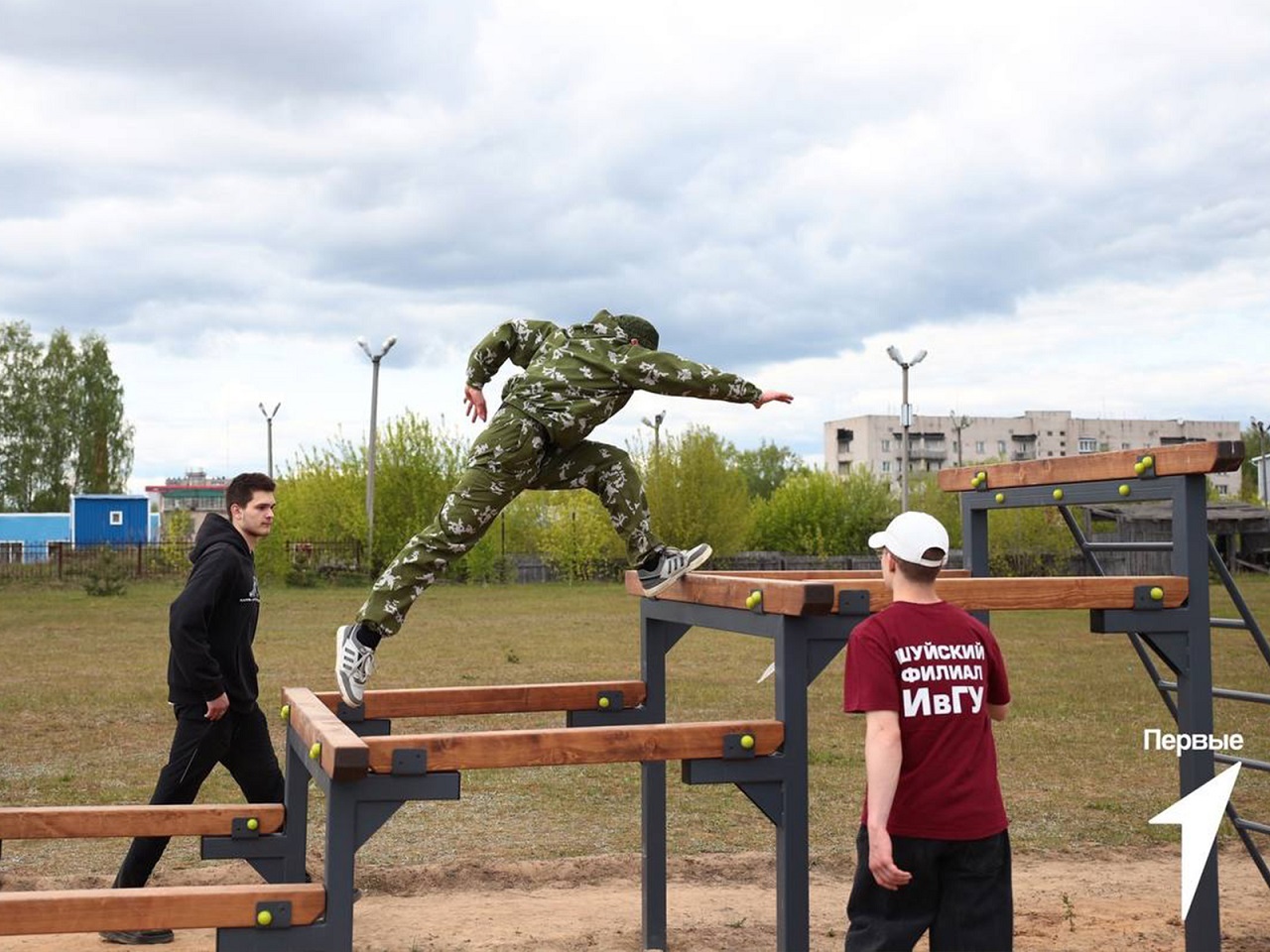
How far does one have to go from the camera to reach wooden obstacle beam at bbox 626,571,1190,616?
454 centimetres

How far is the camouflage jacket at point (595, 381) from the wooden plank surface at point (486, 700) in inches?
59.2

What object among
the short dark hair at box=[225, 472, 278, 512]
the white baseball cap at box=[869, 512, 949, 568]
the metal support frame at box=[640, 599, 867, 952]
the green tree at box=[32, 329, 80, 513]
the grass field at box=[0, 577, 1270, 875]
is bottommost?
the grass field at box=[0, 577, 1270, 875]

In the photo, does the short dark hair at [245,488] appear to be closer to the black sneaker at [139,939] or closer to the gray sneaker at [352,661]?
the gray sneaker at [352,661]

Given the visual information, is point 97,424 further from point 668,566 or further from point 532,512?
point 668,566

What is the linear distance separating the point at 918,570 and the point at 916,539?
3.7 inches

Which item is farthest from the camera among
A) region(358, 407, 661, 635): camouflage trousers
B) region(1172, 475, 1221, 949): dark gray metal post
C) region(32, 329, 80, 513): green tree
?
region(32, 329, 80, 513): green tree

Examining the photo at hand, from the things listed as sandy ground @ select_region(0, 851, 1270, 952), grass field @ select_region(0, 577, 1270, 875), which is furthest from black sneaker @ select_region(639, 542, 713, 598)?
grass field @ select_region(0, 577, 1270, 875)

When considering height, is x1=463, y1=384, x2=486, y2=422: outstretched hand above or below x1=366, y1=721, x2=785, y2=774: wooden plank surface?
above

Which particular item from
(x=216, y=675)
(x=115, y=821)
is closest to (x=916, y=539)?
(x=115, y=821)

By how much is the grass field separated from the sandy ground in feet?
1.67

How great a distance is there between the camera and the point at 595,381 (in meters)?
4.83

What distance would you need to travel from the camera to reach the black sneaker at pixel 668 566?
5.28 m

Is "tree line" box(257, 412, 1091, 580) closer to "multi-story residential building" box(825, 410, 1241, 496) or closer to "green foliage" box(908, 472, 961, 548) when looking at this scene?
"green foliage" box(908, 472, 961, 548)

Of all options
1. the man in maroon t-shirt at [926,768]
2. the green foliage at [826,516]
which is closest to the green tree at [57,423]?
the green foliage at [826,516]
